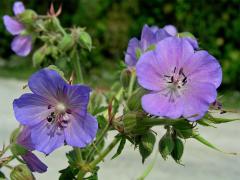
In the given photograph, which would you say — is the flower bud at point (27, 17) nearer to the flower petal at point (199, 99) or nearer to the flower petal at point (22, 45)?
the flower petal at point (22, 45)

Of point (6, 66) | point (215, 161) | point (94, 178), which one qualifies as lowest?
point (6, 66)

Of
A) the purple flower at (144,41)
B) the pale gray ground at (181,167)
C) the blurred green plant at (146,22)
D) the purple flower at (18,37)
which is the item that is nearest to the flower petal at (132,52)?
the purple flower at (144,41)

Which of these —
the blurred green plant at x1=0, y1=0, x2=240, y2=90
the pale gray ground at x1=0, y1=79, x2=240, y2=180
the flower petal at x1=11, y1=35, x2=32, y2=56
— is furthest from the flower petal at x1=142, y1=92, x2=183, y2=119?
the blurred green plant at x1=0, y1=0, x2=240, y2=90

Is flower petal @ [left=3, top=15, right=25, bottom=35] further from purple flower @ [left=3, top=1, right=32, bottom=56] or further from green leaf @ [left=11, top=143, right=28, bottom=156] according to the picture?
green leaf @ [left=11, top=143, right=28, bottom=156]

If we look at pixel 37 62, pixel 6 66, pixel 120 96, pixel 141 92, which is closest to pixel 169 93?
pixel 141 92

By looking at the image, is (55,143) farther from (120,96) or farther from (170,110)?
(120,96)

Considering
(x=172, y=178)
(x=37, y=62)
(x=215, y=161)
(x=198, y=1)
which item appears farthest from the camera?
(x=198, y=1)
